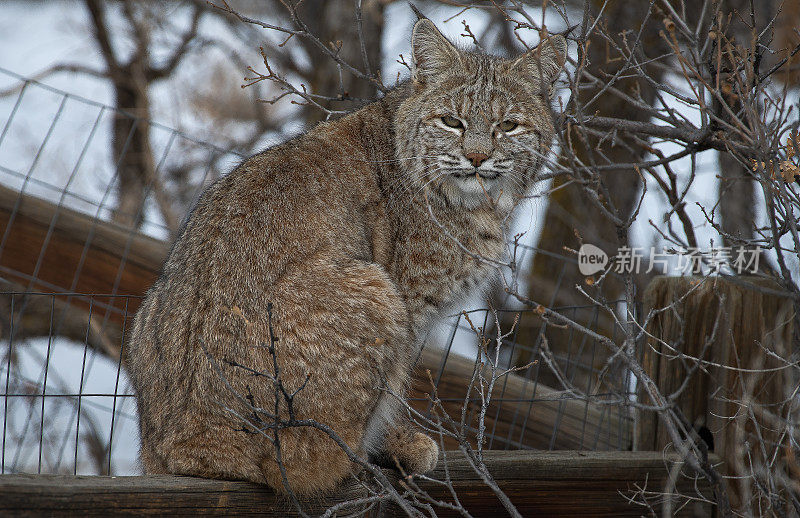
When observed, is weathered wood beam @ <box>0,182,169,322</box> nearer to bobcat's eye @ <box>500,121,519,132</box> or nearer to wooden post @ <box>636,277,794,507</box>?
bobcat's eye @ <box>500,121,519,132</box>

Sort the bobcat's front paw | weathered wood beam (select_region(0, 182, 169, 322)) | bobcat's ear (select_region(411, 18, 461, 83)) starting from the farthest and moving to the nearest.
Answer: weathered wood beam (select_region(0, 182, 169, 322)), bobcat's ear (select_region(411, 18, 461, 83)), the bobcat's front paw

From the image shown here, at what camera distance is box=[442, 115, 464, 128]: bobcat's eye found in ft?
11.3

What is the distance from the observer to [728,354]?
10.9ft

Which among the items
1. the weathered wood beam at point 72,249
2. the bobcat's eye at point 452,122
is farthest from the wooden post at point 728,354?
the weathered wood beam at point 72,249

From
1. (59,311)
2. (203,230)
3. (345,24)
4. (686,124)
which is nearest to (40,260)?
(59,311)

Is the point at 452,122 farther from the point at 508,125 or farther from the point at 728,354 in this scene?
the point at 728,354

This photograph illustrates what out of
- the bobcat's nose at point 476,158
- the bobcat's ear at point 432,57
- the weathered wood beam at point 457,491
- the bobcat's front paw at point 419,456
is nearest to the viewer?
the weathered wood beam at point 457,491

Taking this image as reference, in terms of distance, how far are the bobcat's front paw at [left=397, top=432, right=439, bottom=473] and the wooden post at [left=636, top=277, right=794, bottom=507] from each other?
0.99 metres

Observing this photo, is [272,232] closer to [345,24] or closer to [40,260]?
[40,260]

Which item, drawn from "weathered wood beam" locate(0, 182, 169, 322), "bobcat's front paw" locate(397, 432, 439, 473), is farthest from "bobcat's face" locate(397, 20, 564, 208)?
"weathered wood beam" locate(0, 182, 169, 322)

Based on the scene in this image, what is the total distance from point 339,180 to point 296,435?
1092 mm

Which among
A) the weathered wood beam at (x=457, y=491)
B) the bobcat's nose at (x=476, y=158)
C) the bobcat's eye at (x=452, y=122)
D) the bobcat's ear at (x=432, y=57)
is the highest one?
the bobcat's ear at (x=432, y=57)

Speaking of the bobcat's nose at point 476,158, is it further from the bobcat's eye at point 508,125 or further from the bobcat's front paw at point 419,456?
the bobcat's front paw at point 419,456

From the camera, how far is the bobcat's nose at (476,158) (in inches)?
130
